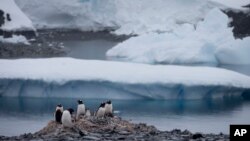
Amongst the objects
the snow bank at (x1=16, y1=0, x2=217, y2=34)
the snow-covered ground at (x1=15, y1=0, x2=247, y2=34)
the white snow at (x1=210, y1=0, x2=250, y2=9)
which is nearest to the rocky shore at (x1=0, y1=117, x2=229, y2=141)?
the snow-covered ground at (x1=15, y1=0, x2=247, y2=34)

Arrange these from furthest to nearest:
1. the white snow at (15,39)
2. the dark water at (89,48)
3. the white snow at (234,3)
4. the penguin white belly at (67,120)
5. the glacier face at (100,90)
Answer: the white snow at (234,3)
the white snow at (15,39)
the dark water at (89,48)
the glacier face at (100,90)
the penguin white belly at (67,120)

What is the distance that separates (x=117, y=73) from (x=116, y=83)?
1.30 ft

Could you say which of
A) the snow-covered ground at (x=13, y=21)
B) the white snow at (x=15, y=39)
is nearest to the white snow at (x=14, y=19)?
the snow-covered ground at (x=13, y=21)

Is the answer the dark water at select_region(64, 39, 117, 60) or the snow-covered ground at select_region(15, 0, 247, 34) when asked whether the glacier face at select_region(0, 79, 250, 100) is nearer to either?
the dark water at select_region(64, 39, 117, 60)

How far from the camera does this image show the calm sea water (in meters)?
10.6

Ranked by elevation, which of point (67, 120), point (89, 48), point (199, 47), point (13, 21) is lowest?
point (67, 120)

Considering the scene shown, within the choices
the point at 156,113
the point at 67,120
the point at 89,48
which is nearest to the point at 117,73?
the point at 156,113

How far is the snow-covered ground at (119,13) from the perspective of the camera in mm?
24875

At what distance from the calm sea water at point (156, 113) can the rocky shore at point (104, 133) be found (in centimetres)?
214

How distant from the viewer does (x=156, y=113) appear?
1219 centimetres

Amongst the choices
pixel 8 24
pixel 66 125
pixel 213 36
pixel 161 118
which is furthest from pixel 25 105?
pixel 8 24

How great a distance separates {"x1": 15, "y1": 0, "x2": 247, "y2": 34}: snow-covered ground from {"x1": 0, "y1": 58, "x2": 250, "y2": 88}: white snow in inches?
399

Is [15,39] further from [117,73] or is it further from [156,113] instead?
[156,113]

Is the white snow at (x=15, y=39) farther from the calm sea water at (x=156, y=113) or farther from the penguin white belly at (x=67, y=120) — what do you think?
the penguin white belly at (x=67, y=120)
